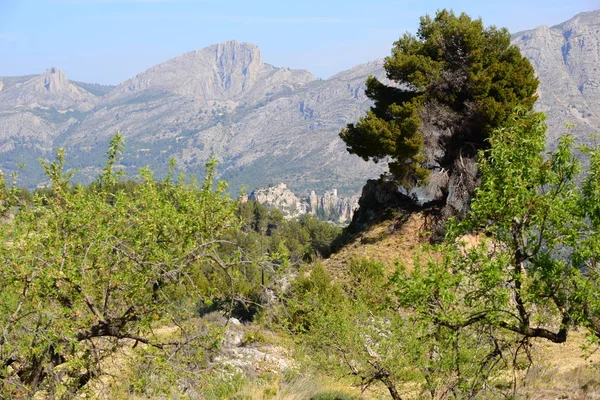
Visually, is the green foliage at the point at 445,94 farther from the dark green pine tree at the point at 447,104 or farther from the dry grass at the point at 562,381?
the dry grass at the point at 562,381

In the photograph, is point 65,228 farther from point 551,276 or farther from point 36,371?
point 551,276

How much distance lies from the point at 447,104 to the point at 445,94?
591 mm

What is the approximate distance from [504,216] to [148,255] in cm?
539

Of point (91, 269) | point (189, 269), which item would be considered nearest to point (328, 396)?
point (189, 269)

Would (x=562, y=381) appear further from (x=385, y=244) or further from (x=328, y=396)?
(x=385, y=244)

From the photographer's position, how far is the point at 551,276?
766 centimetres

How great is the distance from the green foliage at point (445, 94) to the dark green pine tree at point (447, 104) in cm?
5

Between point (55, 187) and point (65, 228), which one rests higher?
point (55, 187)

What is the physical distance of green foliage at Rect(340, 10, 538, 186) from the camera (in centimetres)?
2962

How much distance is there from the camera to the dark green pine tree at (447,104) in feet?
97.1

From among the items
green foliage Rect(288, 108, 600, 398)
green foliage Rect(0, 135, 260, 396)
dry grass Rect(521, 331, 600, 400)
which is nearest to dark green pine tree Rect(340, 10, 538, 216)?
dry grass Rect(521, 331, 600, 400)

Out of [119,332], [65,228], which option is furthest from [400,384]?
[65,228]

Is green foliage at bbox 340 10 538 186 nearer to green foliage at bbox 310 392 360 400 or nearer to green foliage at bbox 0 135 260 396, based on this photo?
green foliage at bbox 310 392 360 400

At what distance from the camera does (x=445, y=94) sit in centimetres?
3134
